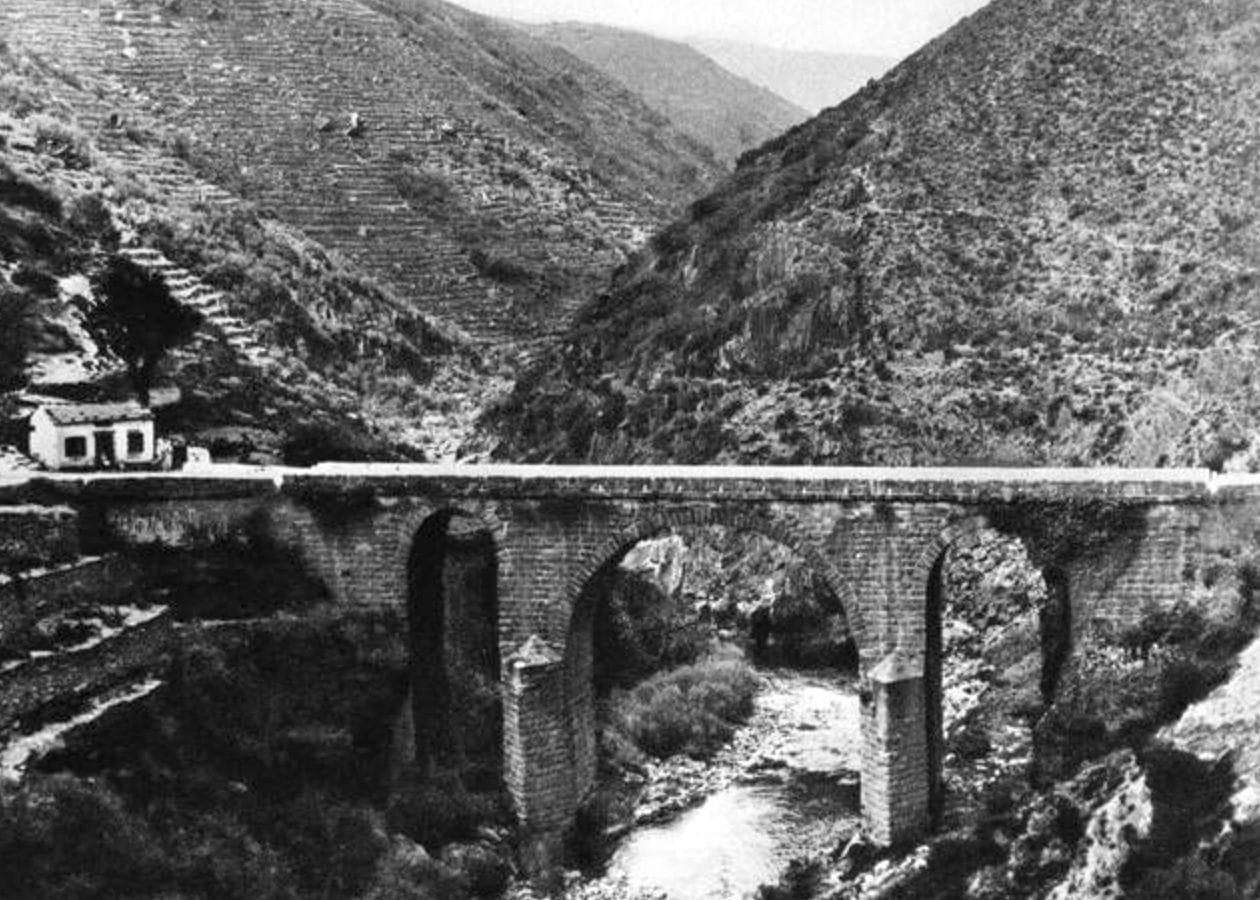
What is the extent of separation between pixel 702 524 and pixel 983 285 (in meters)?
23.4

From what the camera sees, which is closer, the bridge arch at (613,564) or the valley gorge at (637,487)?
the valley gorge at (637,487)

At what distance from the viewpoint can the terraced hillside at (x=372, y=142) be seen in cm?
6800

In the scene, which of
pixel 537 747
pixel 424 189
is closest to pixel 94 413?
pixel 537 747

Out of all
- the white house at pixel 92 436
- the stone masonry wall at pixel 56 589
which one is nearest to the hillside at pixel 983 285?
the white house at pixel 92 436

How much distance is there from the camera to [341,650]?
30641 mm

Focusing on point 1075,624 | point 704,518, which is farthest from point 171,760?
point 1075,624

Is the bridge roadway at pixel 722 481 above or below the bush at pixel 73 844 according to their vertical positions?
above

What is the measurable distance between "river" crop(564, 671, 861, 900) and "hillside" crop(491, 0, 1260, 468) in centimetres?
1110

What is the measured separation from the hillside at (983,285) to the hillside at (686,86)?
73911 mm

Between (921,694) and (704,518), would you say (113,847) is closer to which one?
(704,518)

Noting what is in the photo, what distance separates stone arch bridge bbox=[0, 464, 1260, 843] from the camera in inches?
1117

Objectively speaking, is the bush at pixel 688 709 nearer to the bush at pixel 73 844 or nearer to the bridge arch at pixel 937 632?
the bridge arch at pixel 937 632

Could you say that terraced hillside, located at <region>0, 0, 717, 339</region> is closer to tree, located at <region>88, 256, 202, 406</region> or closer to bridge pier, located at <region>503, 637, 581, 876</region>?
tree, located at <region>88, 256, 202, 406</region>

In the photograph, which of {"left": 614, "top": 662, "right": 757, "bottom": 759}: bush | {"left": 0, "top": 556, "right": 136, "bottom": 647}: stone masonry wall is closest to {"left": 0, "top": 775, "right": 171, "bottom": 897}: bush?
{"left": 0, "top": 556, "right": 136, "bottom": 647}: stone masonry wall
